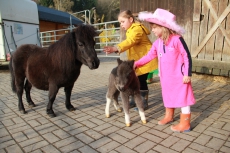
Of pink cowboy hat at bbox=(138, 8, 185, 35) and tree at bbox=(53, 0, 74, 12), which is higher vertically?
tree at bbox=(53, 0, 74, 12)

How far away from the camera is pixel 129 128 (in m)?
3.28

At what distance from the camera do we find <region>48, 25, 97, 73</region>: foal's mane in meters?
3.44

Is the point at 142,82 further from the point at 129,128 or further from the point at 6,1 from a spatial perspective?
the point at 6,1

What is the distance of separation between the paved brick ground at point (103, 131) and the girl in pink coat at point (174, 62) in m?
0.43

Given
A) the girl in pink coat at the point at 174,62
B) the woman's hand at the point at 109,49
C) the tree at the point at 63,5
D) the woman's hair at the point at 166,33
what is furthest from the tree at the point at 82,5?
the woman's hair at the point at 166,33

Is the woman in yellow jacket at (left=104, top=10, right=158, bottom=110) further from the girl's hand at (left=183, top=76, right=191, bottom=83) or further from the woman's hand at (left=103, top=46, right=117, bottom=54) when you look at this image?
the girl's hand at (left=183, top=76, right=191, bottom=83)

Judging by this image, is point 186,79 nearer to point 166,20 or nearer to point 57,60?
point 166,20

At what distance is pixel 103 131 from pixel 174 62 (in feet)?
5.89

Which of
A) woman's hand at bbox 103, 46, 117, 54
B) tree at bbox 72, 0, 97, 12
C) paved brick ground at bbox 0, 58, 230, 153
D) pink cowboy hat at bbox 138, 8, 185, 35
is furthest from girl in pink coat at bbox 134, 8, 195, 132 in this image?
tree at bbox 72, 0, 97, 12

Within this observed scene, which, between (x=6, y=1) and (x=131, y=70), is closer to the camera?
(x=131, y=70)

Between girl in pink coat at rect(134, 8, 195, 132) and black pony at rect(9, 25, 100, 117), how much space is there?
1.22 m

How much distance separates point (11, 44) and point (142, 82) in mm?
9358

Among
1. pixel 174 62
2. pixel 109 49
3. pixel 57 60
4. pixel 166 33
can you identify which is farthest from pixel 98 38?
Result: pixel 174 62

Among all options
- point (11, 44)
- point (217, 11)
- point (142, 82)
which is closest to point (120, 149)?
point (142, 82)
